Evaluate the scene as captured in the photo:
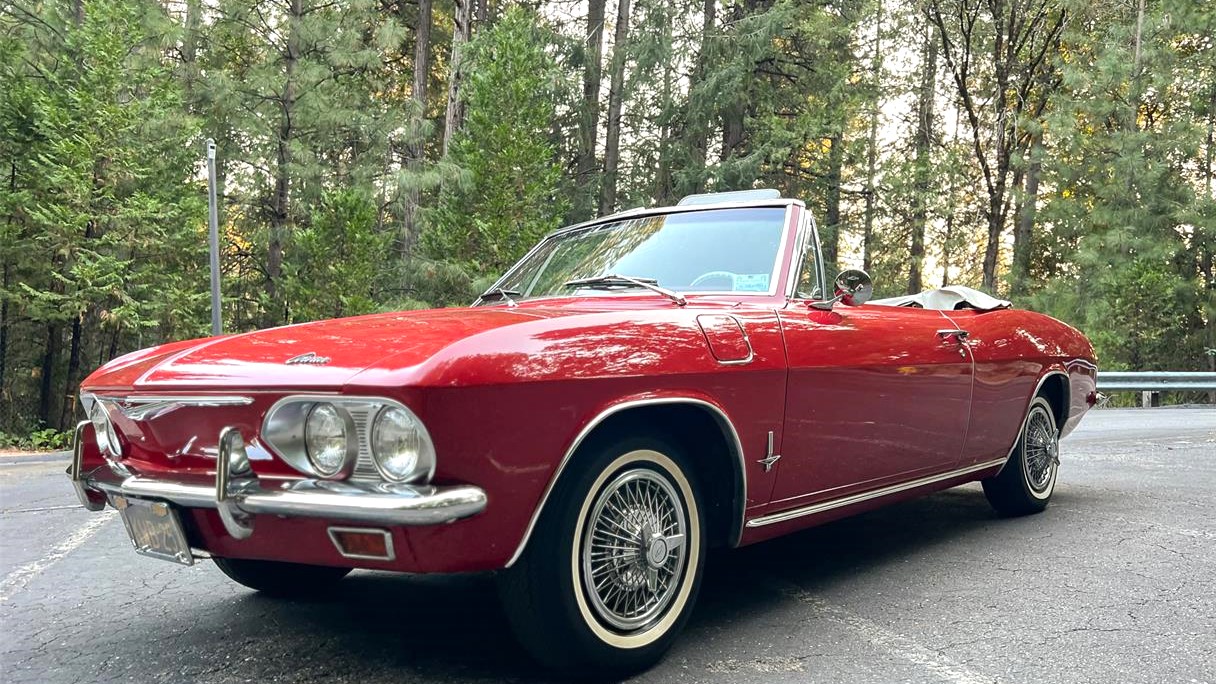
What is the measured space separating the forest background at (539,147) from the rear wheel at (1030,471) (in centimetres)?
1331

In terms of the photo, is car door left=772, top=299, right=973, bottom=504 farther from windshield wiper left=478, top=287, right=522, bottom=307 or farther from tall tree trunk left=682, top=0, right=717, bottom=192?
tall tree trunk left=682, top=0, right=717, bottom=192

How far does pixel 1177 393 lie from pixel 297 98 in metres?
22.1

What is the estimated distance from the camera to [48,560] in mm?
4566

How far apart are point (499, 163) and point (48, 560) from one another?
13.8m

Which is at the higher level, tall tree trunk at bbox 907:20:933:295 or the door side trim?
tall tree trunk at bbox 907:20:933:295

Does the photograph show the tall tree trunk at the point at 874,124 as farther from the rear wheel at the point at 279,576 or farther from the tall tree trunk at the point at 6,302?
the rear wheel at the point at 279,576

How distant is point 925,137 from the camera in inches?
1076

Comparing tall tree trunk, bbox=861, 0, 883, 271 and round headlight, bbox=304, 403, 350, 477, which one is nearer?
round headlight, bbox=304, 403, 350, 477

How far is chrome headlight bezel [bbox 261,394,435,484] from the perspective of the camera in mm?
2395

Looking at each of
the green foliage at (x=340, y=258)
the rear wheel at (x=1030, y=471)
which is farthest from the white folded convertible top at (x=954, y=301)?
the green foliage at (x=340, y=258)

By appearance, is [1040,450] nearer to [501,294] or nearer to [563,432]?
[501,294]

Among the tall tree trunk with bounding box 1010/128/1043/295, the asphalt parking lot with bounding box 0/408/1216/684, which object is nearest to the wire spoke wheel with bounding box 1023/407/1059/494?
the asphalt parking lot with bounding box 0/408/1216/684

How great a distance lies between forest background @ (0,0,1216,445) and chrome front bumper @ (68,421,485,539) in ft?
49.9

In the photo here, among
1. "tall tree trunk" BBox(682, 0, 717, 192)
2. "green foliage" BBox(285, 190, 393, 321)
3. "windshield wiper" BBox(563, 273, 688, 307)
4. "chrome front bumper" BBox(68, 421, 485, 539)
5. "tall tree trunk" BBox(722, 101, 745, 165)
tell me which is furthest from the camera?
"tall tree trunk" BBox(722, 101, 745, 165)
